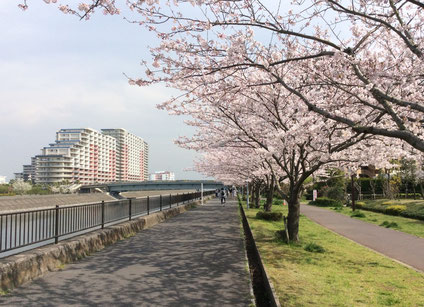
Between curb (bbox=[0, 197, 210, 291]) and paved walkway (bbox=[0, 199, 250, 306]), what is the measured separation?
199 millimetres

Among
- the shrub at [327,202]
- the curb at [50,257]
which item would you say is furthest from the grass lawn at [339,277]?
the shrub at [327,202]

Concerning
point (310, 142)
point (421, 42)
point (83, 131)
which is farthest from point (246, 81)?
point (83, 131)

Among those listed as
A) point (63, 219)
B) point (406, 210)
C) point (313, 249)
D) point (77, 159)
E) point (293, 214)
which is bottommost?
point (406, 210)

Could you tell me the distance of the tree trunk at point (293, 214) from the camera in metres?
10.6

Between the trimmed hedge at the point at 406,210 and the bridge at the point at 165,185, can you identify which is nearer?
the trimmed hedge at the point at 406,210

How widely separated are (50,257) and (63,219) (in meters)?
1.85

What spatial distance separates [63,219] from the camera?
28.5 feet

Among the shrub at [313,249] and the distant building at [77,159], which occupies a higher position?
the distant building at [77,159]

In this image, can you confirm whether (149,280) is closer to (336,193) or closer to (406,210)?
(406,210)

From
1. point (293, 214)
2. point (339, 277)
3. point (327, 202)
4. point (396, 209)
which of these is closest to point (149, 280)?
point (339, 277)

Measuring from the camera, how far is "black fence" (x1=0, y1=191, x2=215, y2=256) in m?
7.13

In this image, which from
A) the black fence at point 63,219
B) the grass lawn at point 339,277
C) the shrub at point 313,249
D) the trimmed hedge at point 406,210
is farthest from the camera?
Result: the trimmed hedge at point 406,210

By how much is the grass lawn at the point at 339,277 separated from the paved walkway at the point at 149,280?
81 cm

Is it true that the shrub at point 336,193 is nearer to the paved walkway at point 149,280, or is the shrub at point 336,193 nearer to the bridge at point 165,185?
the paved walkway at point 149,280
